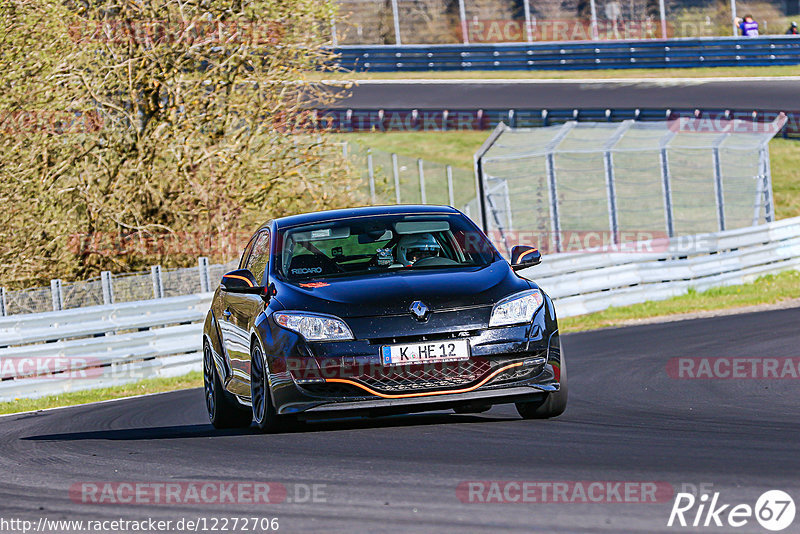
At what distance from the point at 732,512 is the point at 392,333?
3.12 metres

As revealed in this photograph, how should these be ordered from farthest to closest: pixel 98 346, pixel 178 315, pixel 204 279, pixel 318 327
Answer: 1. pixel 204 279
2. pixel 178 315
3. pixel 98 346
4. pixel 318 327

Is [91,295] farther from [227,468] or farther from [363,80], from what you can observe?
[363,80]

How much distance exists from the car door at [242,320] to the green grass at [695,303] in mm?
10148

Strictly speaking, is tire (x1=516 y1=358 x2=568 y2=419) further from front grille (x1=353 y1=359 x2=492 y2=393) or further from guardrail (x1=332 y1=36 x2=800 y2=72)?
guardrail (x1=332 y1=36 x2=800 y2=72)

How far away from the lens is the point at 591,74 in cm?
4416

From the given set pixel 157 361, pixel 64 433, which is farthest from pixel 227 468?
pixel 157 361

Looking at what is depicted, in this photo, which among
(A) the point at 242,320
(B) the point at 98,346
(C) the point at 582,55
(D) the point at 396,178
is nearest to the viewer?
(A) the point at 242,320

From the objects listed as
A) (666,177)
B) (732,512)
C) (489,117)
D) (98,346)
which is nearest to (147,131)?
(98,346)

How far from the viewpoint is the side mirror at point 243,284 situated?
356 inches

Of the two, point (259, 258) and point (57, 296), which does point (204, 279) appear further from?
point (259, 258)

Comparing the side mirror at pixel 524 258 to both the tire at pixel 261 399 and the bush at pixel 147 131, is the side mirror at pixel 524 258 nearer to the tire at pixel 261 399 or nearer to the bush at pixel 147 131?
the tire at pixel 261 399

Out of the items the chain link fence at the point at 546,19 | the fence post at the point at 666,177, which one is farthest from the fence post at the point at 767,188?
the chain link fence at the point at 546,19

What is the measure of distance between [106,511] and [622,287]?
16.2m

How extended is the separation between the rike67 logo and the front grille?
265 centimetres
